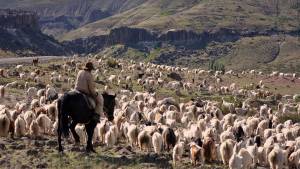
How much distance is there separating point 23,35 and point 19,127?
122m

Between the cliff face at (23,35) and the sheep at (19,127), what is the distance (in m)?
98.8

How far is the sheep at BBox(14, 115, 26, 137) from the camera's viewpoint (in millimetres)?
20000

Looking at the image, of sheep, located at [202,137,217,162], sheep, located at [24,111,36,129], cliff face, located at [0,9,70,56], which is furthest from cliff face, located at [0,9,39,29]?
sheep, located at [202,137,217,162]

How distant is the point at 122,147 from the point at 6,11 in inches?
5453

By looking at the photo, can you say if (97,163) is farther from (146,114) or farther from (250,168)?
(146,114)

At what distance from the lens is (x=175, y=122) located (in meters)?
26.8

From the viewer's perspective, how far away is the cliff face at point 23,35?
122 m

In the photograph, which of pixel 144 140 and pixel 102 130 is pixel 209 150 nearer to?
pixel 144 140

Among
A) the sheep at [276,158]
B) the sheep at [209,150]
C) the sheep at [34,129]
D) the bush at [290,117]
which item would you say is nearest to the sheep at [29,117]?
the sheep at [34,129]

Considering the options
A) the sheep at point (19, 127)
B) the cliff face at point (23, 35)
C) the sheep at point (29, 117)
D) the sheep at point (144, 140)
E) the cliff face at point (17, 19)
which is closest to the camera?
the sheep at point (144, 140)

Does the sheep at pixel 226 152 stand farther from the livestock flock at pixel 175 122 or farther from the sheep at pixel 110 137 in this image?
the sheep at pixel 110 137

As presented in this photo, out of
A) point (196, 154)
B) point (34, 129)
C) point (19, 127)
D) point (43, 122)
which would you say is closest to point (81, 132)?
point (43, 122)

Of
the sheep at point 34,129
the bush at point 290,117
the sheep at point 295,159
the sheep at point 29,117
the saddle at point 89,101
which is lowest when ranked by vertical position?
the bush at point 290,117

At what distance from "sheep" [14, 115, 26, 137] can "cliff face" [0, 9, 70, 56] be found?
98.8 metres
